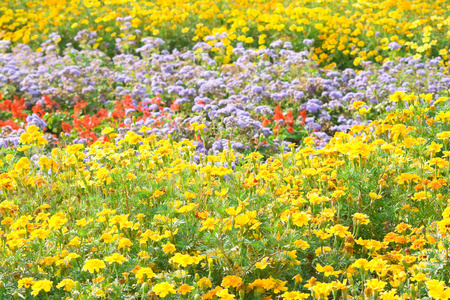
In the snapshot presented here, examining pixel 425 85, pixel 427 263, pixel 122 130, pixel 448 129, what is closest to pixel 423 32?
pixel 425 85

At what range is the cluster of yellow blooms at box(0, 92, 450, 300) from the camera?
7.52 feet

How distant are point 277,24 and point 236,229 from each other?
Answer: 5.68 metres

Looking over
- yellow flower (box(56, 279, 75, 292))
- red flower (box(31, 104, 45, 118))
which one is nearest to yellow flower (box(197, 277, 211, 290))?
yellow flower (box(56, 279, 75, 292))

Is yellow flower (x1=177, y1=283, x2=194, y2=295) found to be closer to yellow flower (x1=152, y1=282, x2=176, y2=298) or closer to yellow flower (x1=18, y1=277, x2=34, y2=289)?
yellow flower (x1=152, y1=282, x2=176, y2=298)

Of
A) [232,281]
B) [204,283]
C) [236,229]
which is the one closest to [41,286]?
[204,283]

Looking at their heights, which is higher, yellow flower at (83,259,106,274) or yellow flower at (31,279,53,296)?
yellow flower at (83,259,106,274)

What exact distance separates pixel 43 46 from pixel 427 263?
289 inches

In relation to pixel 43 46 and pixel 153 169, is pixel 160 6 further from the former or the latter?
pixel 153 169

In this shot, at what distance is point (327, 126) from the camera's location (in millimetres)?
5199

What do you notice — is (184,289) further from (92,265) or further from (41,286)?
(41,286)

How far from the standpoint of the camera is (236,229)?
104 inches

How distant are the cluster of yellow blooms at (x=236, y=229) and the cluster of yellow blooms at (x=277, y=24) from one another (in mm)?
3757

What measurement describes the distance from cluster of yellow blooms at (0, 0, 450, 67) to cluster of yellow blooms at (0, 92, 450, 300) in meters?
3.76

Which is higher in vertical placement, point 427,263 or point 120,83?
point 427,263
